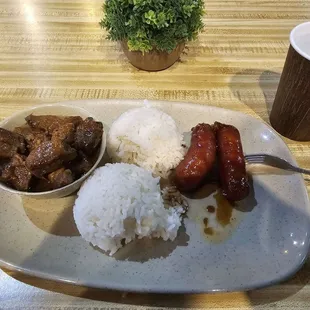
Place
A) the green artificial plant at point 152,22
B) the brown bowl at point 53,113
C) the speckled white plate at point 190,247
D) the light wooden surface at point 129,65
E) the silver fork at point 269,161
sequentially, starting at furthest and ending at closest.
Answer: the light wooden surface at point 129,65 → the green artificial plant at point 152,22 → the silver fork at point 269,161 → the brown bowl at point 53,113 → the speckled white plate at point 190,247

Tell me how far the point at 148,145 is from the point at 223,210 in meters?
0.51

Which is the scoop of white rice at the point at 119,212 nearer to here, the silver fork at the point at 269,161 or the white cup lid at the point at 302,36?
the silver fork at the point at 269,161

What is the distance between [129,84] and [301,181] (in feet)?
4.44

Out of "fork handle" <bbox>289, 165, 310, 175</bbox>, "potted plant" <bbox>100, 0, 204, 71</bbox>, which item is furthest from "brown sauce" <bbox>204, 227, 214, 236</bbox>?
"potted plant" <bbox>100, 0, 204, 71</bbox>

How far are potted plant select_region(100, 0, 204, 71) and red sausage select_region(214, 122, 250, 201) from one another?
87cm

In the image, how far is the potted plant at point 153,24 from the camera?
1997 mm

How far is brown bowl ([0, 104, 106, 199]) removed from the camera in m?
1.41

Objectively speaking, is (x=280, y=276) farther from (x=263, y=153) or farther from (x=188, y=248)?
(x=263, y=153)

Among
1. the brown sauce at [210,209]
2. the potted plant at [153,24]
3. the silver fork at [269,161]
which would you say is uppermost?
the potted plant at [153,24]

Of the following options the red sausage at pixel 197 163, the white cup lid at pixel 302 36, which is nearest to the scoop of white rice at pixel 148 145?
the red sausage at pixel 197 163

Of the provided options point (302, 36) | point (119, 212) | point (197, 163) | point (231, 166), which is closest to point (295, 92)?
point (302, 36)

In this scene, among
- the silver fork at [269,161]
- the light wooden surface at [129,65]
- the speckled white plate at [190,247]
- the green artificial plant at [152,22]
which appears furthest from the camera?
the light wooden surface at [129,65]

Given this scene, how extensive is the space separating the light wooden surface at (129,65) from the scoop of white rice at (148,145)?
1.85 ft

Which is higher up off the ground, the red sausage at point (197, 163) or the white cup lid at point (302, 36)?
the white cup lid at point (302, 36)
